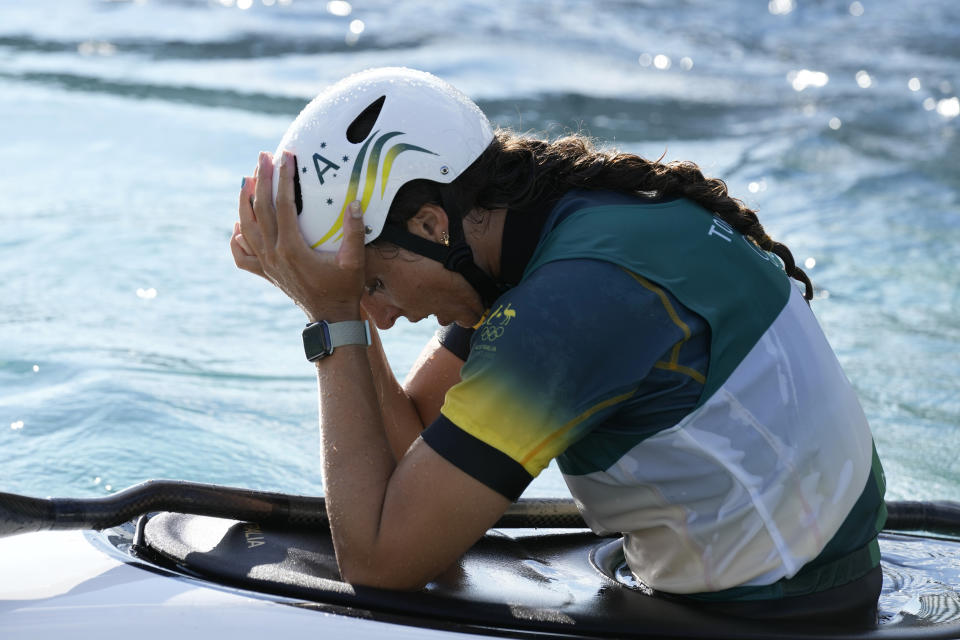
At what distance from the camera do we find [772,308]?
1.97 metres

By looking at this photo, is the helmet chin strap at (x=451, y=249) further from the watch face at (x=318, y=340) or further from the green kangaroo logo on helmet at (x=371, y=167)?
the watch face at (x=318, y=340)

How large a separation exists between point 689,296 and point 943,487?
2.75 m

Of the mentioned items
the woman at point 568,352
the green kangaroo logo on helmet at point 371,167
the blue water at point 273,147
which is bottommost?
the blue water at point 273,147

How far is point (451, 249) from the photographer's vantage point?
2.02 m

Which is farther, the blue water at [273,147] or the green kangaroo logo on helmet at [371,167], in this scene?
the blue water at [273,147]

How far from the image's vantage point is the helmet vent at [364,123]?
206cm

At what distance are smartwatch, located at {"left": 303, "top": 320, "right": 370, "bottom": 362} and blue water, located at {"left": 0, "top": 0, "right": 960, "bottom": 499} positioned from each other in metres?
1.93

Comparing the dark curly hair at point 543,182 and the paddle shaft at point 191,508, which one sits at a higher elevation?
the dark curly hair at point 543,182

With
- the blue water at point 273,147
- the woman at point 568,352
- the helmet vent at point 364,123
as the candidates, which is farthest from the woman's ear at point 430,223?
the blue water at point 273,147

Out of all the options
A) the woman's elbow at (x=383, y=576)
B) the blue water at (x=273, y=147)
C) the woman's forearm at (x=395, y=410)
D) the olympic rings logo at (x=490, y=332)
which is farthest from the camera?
the blue water at (x=273, y=147)

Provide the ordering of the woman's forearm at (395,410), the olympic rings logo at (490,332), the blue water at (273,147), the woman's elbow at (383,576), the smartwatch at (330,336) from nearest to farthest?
the olympic rings logo at (490,332), the woman's elbow at (383,576), the smartwatch at (330,336), the woman's forearm at (395,410), the blue water at (273,147)

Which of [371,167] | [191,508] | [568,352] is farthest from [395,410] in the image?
[568,352]

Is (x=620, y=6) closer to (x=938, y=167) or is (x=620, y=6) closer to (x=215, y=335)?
(x=938, y=167)

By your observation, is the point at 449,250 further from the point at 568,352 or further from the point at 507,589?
the point at 507,589
